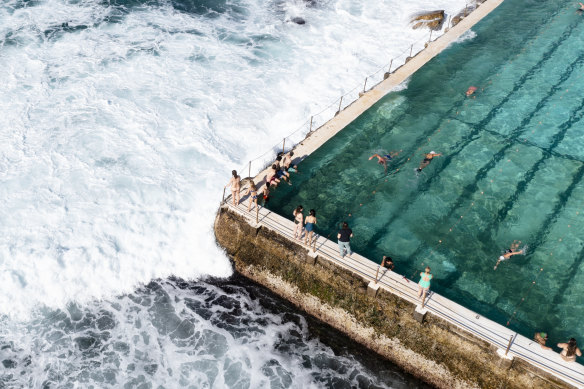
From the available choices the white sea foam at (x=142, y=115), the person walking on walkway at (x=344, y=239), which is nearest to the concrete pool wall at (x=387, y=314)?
the person walking on walkway at (x=344, y=239)

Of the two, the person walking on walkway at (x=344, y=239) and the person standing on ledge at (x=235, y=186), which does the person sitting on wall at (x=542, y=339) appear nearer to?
the person walking on walkway at (x=344, y=239)

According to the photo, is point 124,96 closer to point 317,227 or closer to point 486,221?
point 317,227

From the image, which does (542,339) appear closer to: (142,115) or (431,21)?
(142,115)

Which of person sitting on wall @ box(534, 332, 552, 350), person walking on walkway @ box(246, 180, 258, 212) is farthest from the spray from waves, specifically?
person sitting on wall @ box(534, 332, 552, 350)

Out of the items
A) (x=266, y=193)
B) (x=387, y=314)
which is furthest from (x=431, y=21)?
(x=387, y=314)

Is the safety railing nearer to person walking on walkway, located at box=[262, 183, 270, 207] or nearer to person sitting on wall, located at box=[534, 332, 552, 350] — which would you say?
person walking on walkway, located at box=[262, 183, 270, 207]

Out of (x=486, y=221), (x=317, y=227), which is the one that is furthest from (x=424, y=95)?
(x=317, y=227)
